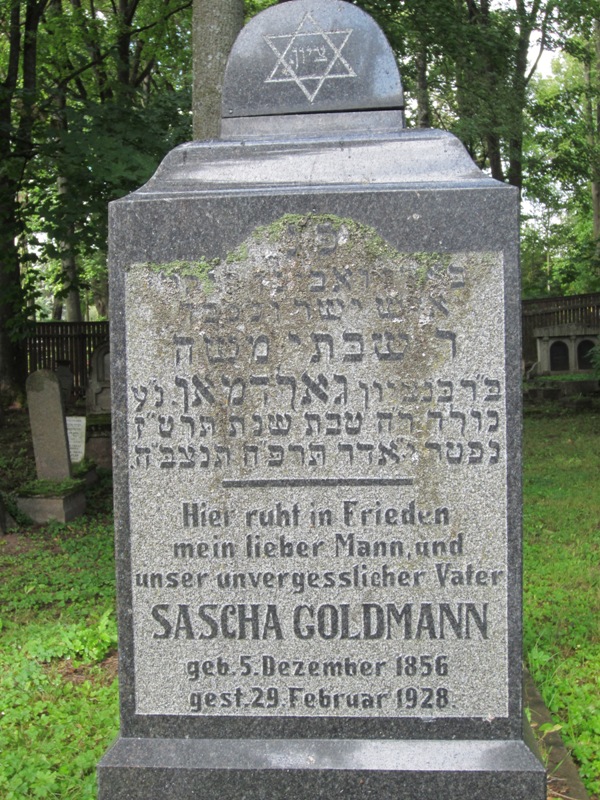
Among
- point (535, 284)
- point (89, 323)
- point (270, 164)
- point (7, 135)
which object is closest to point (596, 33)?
point (535, 284)

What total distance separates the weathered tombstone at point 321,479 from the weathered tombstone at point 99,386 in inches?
392

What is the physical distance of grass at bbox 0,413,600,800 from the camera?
3357mm

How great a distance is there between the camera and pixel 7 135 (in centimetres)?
944

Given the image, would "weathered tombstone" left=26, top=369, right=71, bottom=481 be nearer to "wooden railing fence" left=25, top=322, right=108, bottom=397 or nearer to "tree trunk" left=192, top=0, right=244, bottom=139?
"tree trunk" left=192, top=0, right=244, bottom=139

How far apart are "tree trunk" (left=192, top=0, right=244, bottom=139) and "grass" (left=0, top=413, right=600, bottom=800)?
3567 mm

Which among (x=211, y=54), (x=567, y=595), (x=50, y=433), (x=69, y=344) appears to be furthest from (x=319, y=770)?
(x=69, y=344)

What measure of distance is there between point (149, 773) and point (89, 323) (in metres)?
17.6

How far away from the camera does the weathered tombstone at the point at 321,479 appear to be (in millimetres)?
2479

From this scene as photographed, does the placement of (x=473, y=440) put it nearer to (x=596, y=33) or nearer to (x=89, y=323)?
(x=89, y=323)

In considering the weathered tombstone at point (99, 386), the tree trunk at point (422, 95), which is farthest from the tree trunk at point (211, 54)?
the tree trunk at point (422, 95)

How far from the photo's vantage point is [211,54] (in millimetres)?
6492

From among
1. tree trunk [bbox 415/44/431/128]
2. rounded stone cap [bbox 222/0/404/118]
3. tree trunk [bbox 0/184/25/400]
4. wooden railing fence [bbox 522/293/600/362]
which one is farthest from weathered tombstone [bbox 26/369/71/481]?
wooden railing fence [bbox 522/293/600/362]

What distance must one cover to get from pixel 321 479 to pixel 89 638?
2.73 m

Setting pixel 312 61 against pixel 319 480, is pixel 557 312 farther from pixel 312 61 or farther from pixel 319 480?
pixel 319 480
